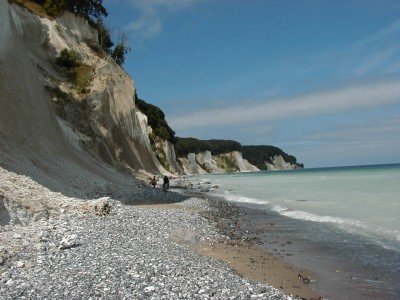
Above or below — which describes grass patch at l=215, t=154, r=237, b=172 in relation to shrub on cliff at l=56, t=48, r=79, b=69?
below

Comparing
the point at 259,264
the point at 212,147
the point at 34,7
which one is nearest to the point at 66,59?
the point at 34,7

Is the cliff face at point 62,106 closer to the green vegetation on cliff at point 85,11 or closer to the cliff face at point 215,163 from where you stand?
the green vegetation on cliff at point 85,11

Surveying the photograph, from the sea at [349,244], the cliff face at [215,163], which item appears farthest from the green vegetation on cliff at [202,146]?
the sea at [349,244]

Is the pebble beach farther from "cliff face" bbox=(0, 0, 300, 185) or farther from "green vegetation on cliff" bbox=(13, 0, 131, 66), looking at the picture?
"green vegetation on cliff" bbox=(13, 0, 131, 66)

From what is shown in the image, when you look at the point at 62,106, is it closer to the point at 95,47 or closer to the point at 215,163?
the point at 95,47

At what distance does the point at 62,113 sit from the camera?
111 feet

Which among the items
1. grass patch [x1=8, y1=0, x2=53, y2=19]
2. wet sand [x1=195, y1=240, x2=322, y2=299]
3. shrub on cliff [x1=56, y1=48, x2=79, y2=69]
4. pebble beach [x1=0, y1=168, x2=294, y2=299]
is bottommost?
wet sand [x1=195, y1=240, x2=322, y2=299]

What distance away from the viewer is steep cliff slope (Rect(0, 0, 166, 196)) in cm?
1980

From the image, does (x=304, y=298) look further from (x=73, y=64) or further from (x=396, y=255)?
(x=73, y=64)

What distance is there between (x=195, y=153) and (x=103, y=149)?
4544 inches

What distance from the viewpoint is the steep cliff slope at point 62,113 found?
779 inches

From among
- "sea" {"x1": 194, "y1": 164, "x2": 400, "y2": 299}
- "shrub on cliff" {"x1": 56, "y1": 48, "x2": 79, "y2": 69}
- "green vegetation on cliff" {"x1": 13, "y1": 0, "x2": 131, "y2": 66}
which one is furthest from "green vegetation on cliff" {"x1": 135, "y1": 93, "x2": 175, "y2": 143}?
"sea" {"x1": 194, "y1": 164, "x2": 400, "y2": 299}

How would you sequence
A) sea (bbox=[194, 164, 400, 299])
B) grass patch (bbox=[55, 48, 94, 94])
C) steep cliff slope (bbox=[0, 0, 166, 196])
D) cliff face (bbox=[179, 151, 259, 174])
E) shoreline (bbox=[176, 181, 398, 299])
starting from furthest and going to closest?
1. cliff face (bbox=[179, 151, 259, 174])
2. grass patch (bbox=[55, 48, 94, 94])
3. steep cliff slope (bbox=[0, 0, 166, 196])
4. sea (bbox=[194, 164, 400, 299])
5. shoreline (bbox=[176, 181, 398, 299])

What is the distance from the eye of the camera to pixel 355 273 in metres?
10.3
